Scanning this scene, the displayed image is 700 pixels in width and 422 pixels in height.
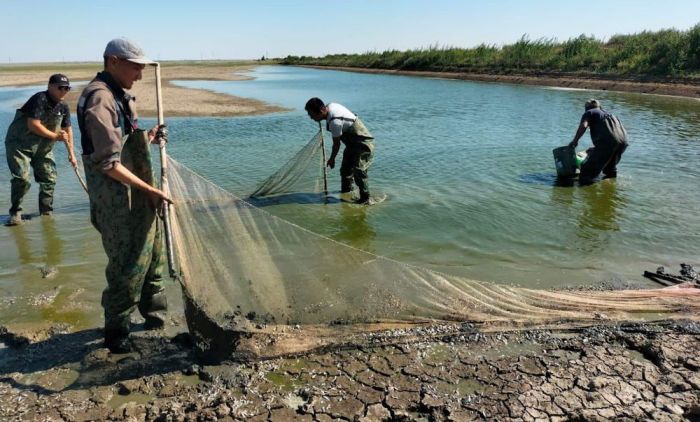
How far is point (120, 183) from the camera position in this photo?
3.00 meters

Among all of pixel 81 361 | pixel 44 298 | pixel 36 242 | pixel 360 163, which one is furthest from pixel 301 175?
pixel 81 361

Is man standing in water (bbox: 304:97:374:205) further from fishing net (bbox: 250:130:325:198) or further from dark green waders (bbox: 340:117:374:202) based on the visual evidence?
fishing net (bbox: 250:130:325:198)

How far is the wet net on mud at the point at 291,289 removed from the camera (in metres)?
3.34

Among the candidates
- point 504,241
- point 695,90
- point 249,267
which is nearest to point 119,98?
point 249,267

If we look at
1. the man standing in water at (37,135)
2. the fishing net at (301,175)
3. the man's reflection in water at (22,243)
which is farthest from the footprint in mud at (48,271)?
the fishing net at (301,175)

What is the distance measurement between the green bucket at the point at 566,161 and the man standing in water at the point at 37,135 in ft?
22.7

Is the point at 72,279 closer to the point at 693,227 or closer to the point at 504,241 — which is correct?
the point at 504,241

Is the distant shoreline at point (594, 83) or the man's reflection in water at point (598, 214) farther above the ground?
the distant shoreline at point (594, 83)

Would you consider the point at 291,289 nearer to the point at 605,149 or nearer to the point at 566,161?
the point at 566,161

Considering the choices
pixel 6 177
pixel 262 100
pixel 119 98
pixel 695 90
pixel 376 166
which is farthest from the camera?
pixel 262 100

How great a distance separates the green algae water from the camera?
4852 mm

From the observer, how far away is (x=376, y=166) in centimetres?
948

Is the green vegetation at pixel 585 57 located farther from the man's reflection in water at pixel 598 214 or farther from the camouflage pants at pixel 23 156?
the camouflage pants at pixel 23 156

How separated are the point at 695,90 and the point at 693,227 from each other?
16.1 m
